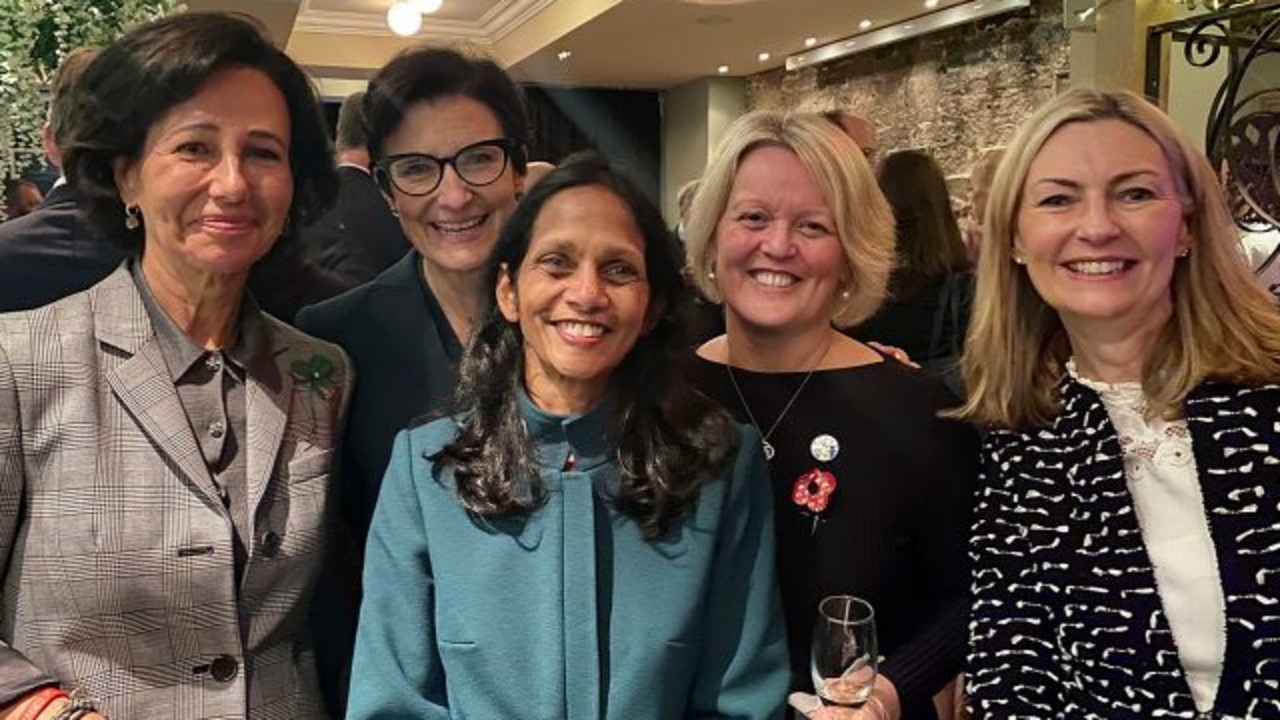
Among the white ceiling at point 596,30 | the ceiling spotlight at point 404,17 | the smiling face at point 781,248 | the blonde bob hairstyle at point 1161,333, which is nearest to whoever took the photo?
the blonde bob hairstyle at point 1161,333

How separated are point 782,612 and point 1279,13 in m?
3.02

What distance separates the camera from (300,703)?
5.50 ft

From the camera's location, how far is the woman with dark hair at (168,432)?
1.50m

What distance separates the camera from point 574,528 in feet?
5.16

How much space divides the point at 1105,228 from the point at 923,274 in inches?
72.5

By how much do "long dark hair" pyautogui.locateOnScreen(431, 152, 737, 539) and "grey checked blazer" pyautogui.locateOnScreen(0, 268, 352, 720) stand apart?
0.97ft

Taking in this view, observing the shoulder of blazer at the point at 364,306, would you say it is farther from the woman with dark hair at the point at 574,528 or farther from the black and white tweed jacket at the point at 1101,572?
the black and white tweed jacket at the point at 1101,572

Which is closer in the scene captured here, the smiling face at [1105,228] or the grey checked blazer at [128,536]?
the grey checked blazer at [128,536]

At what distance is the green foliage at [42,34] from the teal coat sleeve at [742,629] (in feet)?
4.09

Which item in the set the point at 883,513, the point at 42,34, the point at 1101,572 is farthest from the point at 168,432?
the point at 1101,572

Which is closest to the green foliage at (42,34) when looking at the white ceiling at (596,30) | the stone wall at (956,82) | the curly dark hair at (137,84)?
the curly dark hair at (137,84)

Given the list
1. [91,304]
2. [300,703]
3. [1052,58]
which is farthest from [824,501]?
[1052,58]

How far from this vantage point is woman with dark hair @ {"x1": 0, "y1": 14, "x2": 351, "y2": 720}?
1.50 m

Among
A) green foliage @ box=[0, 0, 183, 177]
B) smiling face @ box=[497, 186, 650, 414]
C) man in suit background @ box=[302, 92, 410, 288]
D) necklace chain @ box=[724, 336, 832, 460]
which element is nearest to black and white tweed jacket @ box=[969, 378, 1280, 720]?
necklace chain @ box=[724, 336, 832, 460]
